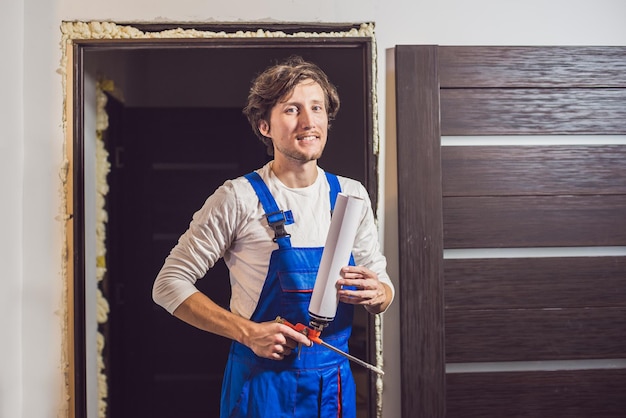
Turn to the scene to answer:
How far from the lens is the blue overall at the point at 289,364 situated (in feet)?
4.65

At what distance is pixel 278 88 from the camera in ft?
5.09

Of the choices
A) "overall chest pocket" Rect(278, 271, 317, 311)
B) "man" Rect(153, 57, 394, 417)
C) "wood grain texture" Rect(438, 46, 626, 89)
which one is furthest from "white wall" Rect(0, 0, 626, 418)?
"overall chest pocket" Rect(278, 271, 317, 311)

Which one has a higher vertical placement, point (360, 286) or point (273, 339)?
point (360, 286)

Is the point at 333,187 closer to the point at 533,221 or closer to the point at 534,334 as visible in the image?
the point at 533,221

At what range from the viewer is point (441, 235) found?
1750 mm

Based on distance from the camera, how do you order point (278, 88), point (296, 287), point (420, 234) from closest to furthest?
point (296, 287) < point (278, 88) < point (420, 234)

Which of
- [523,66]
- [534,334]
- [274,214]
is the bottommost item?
[534,334]

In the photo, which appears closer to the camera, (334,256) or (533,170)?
(334,256)

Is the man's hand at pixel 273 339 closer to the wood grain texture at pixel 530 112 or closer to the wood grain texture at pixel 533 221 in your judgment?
the wood grain texture at pixel 533 221

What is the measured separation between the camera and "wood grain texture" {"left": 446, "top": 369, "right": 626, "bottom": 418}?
68.7 inches

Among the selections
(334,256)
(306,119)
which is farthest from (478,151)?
(334,256)

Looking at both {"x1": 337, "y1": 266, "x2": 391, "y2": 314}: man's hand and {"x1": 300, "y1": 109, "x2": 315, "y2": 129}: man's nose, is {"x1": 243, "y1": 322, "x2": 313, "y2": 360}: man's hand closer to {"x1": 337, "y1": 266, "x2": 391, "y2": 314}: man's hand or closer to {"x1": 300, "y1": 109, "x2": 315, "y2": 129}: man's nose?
{"x1": 337, "y1": 266, "x2": 391, "y2": 314}: man's hand

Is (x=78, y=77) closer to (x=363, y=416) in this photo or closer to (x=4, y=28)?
(x=4, y=28)

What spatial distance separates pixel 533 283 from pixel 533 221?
20 centimetres
